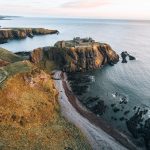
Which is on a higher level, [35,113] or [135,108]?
[35,113]

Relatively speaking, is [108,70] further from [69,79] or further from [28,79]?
[28,79]

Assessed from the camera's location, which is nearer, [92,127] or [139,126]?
[92,127]

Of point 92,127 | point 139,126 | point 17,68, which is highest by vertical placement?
point 17,68

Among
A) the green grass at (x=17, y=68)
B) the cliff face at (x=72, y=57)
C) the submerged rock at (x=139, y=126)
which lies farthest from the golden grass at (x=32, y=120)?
the cliff face at (x=72, y=57)

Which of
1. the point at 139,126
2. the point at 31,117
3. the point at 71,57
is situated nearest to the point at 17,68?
the point at 31,117

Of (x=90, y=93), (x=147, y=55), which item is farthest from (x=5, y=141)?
(x=147, y=55)

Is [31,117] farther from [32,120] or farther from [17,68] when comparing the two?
[17,68]
